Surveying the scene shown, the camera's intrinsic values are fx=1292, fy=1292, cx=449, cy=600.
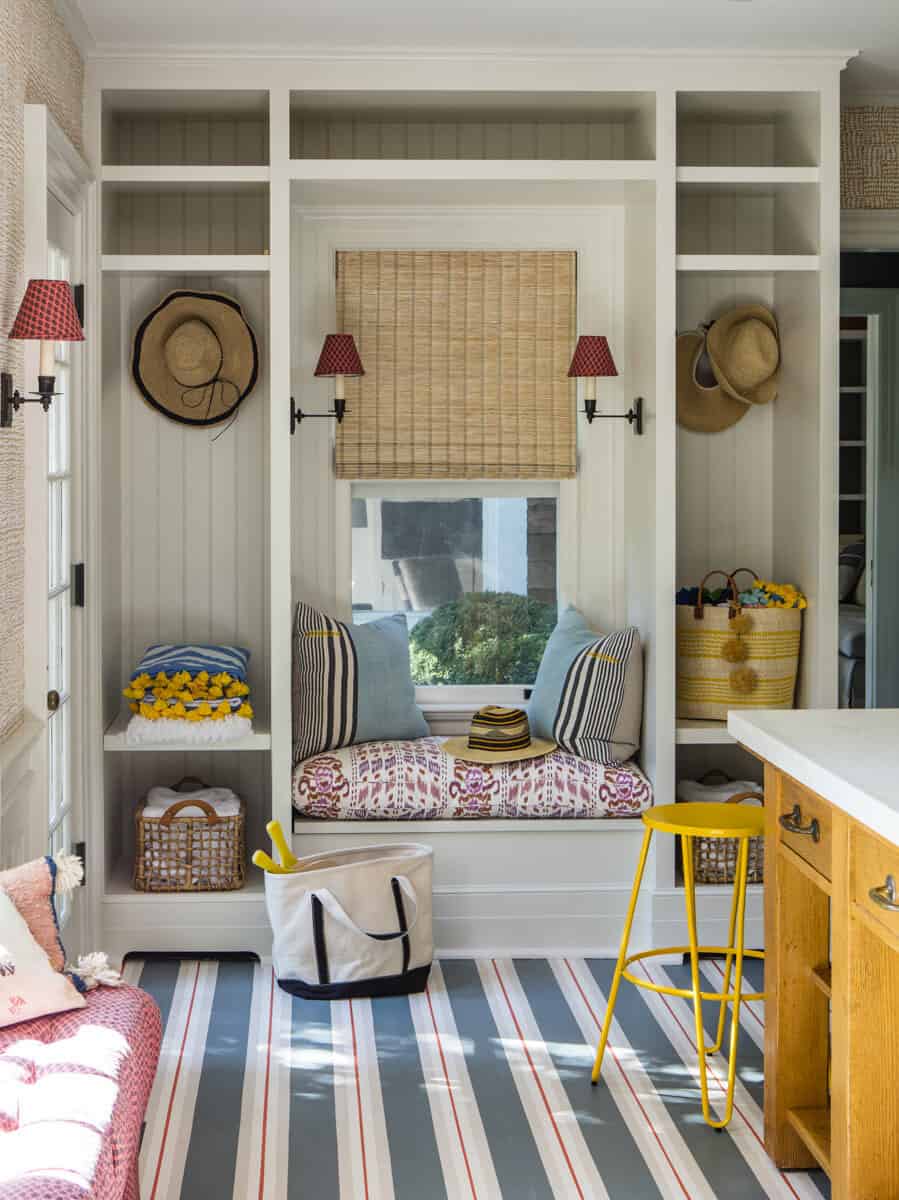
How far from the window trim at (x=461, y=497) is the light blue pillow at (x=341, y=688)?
0.28 metres

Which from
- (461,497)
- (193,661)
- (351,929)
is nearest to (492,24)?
(461,497)

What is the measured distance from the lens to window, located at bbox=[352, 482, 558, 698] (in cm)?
452

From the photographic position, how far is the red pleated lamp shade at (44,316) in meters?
2.80

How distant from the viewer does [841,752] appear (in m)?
2.37

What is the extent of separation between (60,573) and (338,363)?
1.12m

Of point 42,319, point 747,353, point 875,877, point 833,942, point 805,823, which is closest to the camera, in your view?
point 875,877

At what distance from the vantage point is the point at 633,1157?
9.02 feet

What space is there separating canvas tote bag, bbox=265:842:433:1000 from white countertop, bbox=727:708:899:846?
121cm

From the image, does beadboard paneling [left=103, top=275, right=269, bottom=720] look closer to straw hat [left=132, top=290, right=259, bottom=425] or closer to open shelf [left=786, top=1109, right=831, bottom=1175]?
straw hat [left=132, top=290, right=259, bottom=425]

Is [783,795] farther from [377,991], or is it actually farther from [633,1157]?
[377,991]

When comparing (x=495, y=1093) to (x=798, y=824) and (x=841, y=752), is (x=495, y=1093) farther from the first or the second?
(x=841, y=752)

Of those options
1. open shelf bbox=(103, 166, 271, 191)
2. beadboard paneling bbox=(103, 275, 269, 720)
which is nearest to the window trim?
beadboard paneling bbox=(103, 275, 269, 720)

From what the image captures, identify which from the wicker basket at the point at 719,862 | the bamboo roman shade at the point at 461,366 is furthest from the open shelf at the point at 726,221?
the wicker basket at the point at 719,862

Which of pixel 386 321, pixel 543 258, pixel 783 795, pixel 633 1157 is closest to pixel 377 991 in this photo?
Answer: pixel 633 1157
